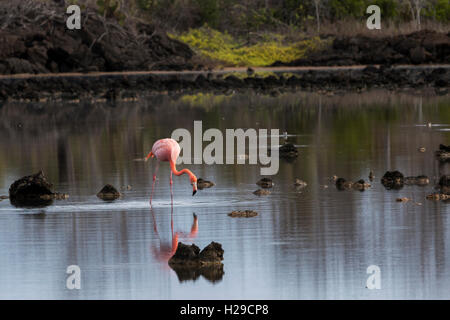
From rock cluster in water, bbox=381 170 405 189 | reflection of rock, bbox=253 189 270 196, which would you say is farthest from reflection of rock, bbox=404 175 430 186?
reflection of rock, bbox=253 189 270 196

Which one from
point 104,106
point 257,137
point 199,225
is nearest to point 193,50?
point 104,106

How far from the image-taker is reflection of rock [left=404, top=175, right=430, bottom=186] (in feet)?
43.8

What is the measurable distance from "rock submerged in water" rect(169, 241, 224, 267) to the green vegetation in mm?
47745

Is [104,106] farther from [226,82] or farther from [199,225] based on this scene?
[199,225]

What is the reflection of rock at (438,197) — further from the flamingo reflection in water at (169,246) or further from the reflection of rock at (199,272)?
the reflection of rock at (199,272)

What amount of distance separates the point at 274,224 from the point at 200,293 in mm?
2815

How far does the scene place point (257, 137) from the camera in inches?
814

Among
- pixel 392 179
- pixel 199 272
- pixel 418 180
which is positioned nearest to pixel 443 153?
pixel 418 180

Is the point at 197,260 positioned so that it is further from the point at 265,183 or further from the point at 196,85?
the point at 196,85

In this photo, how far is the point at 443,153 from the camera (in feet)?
53.0

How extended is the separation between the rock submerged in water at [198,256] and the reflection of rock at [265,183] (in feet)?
15.0

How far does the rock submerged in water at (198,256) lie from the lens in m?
8.92
